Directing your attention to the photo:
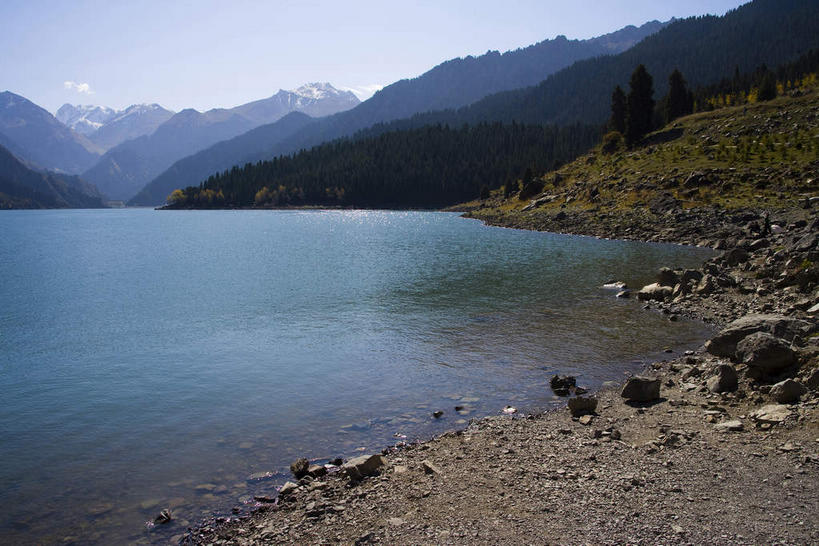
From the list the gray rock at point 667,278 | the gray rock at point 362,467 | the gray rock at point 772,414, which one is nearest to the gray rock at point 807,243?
the gray rock at point 667,278

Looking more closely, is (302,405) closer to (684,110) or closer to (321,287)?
(321,287)

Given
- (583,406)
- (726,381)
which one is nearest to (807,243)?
(726,381)

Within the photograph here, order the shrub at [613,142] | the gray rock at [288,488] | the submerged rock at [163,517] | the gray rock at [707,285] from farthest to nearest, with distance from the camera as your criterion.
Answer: the shrub at [613,142] → the gray rock at [707,285] → the gray rock at [288,488] → the submerged rock at [163,517]

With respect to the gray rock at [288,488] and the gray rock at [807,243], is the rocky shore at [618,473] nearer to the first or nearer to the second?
the gray rock at [288,488]

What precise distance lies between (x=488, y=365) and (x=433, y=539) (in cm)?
1363

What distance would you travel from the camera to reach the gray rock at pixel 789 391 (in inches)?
571

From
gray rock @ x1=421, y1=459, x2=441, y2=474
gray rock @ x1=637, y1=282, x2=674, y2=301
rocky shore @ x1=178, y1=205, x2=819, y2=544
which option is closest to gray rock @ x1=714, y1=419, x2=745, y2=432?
rocky shore @ x1=178, y1=205, x2=819, y2=544

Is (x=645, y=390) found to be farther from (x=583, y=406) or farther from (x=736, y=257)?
(x=736, y=257)

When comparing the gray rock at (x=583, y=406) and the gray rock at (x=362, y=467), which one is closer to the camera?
the gray rock at (x=362, y=467)

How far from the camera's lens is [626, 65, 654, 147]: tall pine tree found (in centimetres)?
12456

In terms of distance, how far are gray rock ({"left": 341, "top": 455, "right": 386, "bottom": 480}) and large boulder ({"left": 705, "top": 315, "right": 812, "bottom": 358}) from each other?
1507 centimetres

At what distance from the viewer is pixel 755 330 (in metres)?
19.6

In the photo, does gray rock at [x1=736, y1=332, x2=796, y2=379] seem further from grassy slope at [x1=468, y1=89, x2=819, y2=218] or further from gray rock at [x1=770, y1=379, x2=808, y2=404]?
grassy slope at [x1=468, y1=89, x2=819, y2=218]

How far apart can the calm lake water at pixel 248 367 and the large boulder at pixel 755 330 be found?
3385 mm
